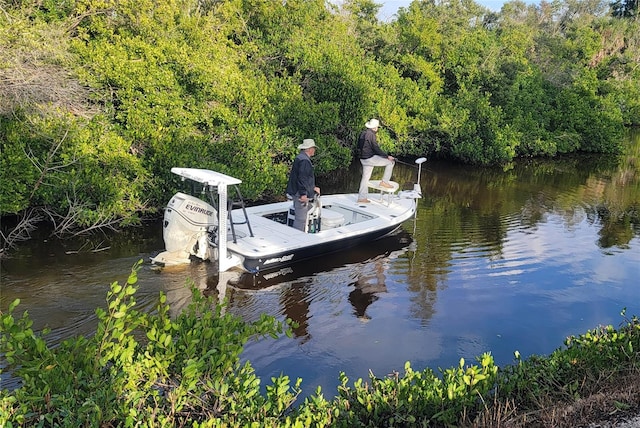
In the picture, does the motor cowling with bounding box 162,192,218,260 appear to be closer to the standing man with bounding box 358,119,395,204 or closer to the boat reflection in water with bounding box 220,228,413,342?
the boat reflection in water with bounding box 220,228,413,342

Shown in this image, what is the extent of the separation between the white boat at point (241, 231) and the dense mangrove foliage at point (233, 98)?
2308 millimetres

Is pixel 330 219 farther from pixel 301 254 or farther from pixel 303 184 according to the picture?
pixel 301 254

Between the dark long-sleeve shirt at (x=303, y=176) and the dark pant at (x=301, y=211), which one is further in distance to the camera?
the dark pant at (x=301, y=211)

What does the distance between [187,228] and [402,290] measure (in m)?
3.69

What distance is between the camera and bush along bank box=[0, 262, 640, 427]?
125 inches

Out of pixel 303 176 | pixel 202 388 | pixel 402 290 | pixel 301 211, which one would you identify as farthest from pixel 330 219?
pixel 202 388

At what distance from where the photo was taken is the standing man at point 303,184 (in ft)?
30.2

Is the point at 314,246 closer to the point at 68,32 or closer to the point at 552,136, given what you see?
the point at 68,32

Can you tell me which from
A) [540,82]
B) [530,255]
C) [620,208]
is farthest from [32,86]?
[540,82]

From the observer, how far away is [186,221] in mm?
8242

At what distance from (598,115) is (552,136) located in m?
3.10

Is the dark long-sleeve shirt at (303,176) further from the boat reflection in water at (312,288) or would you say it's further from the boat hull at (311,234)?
the boat reflection in water at (312,288)

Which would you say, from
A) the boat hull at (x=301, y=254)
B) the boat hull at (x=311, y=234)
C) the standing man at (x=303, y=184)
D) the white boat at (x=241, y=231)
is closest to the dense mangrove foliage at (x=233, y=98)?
the boat hull at (x=311, y=234)

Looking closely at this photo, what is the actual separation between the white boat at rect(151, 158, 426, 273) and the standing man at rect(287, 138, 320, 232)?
6.7 inches
